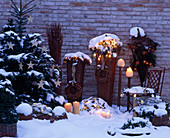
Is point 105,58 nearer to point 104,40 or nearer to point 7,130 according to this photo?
point 104,40

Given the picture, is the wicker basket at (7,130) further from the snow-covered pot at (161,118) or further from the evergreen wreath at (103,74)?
the evergreen wreath at (103,74)

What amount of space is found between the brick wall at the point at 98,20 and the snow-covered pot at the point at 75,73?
0.61m

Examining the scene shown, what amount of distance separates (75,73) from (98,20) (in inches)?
64.3

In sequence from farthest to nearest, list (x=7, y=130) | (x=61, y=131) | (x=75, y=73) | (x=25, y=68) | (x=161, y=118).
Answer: (x=75, y=73)
(x=25, y=68)
(x=161, y=118)
(x=61, y=131)
(x=7, y=130)

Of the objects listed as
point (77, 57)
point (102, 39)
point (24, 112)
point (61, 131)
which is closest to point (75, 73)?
point (77, 57)

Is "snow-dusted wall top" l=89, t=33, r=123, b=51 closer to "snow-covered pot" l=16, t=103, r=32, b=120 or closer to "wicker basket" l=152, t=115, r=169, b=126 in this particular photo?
"wicker basket" l=152, t=115, r=169, b=126

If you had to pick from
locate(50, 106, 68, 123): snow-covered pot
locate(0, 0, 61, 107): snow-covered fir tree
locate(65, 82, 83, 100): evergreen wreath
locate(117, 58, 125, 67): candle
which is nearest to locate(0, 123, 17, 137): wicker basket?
locate(50, 106, 68, 123): snow-covered pot

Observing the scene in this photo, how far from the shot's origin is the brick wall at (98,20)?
6934 millimetres

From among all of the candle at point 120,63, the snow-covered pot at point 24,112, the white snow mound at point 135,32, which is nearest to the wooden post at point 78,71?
the candle at point 120,63

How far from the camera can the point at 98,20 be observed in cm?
696

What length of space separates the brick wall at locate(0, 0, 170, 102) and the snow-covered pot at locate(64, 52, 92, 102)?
0.61m

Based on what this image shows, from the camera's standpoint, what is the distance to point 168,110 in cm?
480

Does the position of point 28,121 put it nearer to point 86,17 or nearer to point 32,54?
point 32,54

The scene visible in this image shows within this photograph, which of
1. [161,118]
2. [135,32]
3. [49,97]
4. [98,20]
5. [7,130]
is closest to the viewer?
[7,130]
